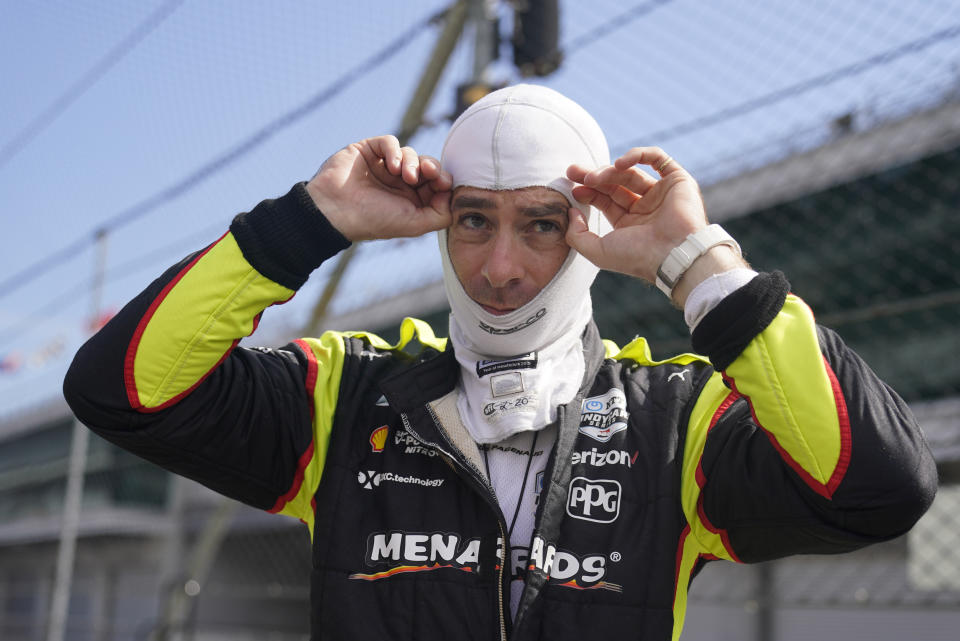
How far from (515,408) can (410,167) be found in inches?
21.3

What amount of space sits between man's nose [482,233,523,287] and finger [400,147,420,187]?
209 millimetres

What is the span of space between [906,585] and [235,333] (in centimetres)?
546

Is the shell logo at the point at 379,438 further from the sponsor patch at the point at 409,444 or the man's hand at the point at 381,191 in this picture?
the man's hand at the point at 381,191

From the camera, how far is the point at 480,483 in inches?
68.9

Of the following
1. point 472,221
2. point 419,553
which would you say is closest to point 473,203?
point 472,221

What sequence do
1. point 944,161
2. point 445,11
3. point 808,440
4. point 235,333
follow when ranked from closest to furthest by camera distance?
1. point 808,440
2. point 235,333
3. point 445,11
4. point 944,161

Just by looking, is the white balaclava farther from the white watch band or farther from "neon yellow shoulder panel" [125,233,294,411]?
"neon yellow shoulder panel" [125,233,294,411]

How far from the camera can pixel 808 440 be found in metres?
1.49

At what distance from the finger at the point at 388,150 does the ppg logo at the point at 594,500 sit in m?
0.73

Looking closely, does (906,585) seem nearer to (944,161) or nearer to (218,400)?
(944,161)

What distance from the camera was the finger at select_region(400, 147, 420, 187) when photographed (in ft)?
6.27

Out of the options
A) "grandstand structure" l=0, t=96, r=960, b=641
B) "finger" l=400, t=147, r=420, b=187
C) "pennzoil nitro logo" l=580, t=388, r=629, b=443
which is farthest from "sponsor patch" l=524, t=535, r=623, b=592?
"grandstand structure" l=0, t=96, r=960, b=641

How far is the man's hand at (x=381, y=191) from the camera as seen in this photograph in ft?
6.21

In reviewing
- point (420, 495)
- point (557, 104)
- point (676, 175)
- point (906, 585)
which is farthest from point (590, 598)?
point (906, 585)
